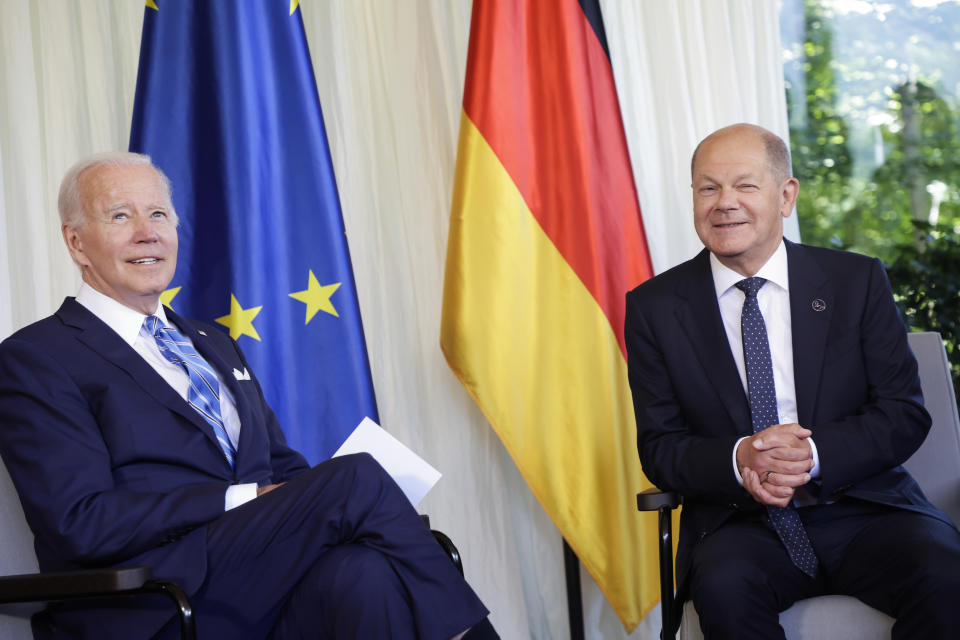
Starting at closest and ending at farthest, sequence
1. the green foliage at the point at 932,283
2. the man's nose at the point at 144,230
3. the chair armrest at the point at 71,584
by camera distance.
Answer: the chair armrest at the point at 71,584 → the man's nose at the point at 144,230 → the green foliage at the point at 932,283

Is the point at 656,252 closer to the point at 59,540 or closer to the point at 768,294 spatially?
the point at 768,294

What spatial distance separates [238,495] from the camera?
2121mm

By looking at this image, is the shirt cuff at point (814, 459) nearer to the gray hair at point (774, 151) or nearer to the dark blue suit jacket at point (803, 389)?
the dark blue suit jacket at point (803, 389)

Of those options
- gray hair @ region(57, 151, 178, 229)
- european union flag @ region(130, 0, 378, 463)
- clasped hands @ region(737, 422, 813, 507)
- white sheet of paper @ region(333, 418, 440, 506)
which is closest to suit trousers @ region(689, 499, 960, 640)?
clasped hands @ region(737, 422, 813, 507)

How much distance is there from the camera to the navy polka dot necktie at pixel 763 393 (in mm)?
2312

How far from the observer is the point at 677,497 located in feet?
8.07

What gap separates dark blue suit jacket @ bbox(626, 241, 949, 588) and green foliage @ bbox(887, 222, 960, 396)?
1.38m

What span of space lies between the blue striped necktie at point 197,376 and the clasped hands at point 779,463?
50.3 inches

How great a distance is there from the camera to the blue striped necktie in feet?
7.76

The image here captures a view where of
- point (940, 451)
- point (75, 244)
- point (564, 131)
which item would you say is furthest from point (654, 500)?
point (75, 244)

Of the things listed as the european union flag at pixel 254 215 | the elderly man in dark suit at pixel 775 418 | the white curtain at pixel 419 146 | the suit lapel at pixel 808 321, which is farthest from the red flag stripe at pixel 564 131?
the suit lapel at pixel 808 321

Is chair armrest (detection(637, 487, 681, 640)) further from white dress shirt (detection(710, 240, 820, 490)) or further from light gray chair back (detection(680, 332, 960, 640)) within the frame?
white dress shirt (detection(710, 240, 820, 490))

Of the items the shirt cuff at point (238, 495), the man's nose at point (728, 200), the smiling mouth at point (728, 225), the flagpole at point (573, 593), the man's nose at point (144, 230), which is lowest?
the flagpole at point (573, 593)

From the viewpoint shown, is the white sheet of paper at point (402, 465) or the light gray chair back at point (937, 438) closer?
the white sheet of paper at point (402, 465)
